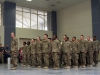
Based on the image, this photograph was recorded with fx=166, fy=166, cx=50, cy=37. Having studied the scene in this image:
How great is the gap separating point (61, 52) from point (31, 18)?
956 centimetres

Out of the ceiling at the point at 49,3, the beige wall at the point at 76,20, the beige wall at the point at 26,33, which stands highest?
the ceiling at the point at 49,3

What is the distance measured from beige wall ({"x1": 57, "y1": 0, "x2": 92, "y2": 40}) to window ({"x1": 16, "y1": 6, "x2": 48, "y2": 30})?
178 centimetres

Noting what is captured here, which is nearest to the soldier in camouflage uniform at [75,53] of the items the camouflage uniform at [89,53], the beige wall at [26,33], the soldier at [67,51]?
the soldier at [67,51]

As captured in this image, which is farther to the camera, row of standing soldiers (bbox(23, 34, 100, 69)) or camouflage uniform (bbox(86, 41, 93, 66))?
camouflage uniform (bbox(86, 41, 93, 66))

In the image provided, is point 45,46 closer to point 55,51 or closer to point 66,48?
point 55,51

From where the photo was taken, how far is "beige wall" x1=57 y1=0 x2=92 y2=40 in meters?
15.2

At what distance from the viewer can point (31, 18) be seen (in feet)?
56.7

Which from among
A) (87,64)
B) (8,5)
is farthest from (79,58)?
(8,5)

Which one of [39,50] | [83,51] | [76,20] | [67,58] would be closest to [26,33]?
[76,20]

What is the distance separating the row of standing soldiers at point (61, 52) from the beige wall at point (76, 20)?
625 cm

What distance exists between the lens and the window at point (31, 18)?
16.5 meters

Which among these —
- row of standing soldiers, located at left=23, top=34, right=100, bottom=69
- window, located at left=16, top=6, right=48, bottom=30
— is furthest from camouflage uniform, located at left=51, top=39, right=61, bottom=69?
window, located at left=16, top=6, right=48, bottom=30

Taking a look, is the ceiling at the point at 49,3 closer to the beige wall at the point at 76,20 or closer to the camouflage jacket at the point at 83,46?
the beige wall at the point at 76,20

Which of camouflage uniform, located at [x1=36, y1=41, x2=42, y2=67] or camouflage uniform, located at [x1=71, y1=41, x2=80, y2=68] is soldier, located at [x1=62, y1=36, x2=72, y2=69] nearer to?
camouflage uniform, located at [x1=71, y1=41, x2=80, y2=68]
